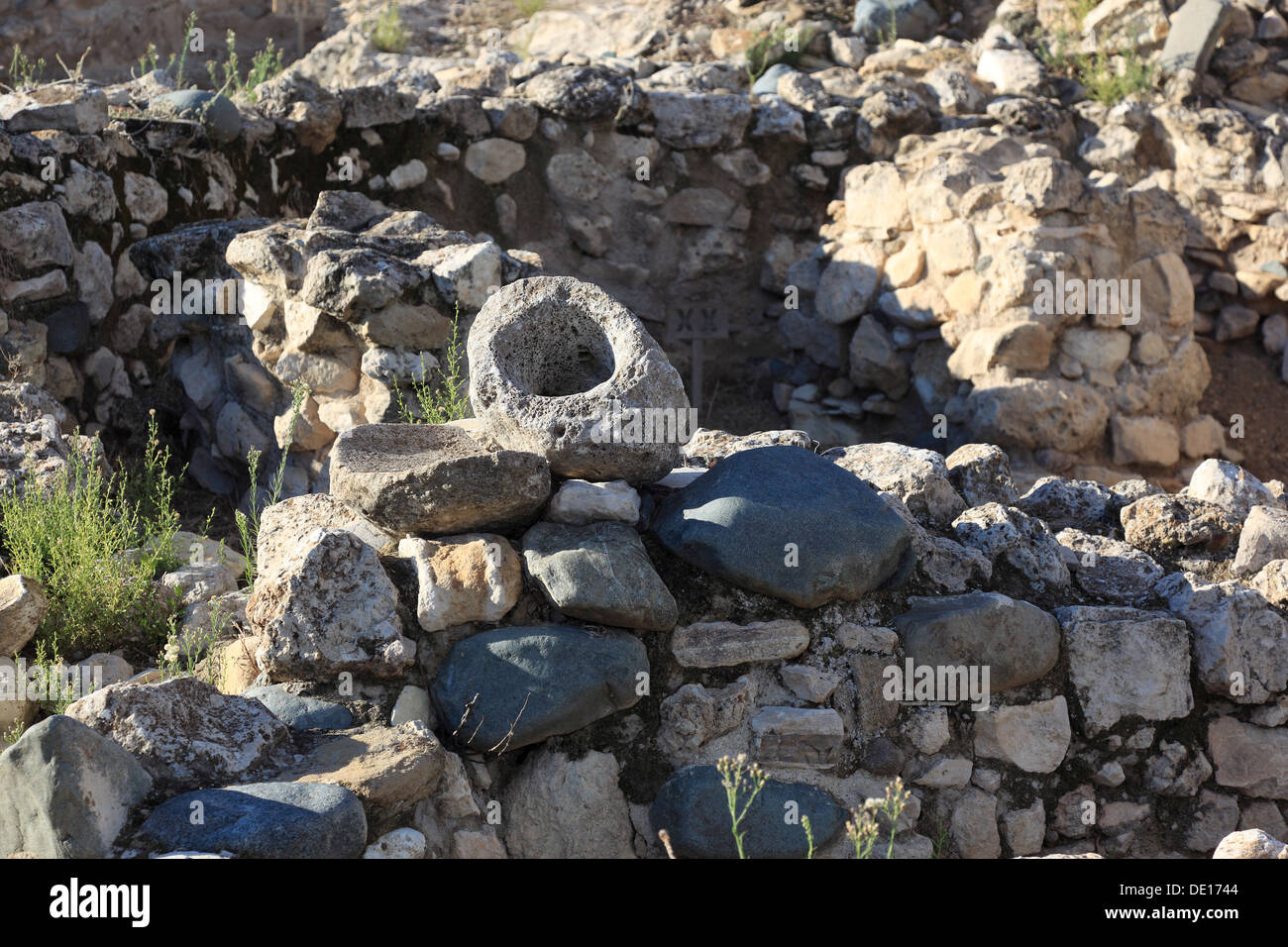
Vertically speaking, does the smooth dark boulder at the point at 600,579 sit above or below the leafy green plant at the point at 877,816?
above

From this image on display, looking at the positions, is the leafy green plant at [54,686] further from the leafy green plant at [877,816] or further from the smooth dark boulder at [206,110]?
the smooth dark boulder at [206,110]

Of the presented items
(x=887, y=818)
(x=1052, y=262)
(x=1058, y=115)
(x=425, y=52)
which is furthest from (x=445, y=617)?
(x=425, y=52)

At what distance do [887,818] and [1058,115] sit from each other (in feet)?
20.2

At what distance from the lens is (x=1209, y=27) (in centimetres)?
841

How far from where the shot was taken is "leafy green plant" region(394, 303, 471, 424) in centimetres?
455

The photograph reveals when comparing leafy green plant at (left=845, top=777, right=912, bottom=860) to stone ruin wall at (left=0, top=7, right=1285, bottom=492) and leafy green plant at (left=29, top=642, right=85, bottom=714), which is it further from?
stone ruin wall at (left=0, top=7, right=1285, bottom=492)

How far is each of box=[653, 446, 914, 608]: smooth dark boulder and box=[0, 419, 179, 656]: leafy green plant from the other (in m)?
1.73

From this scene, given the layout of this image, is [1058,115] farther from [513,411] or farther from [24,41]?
[24,41]

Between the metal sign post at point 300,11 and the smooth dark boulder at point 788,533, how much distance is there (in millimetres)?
8330

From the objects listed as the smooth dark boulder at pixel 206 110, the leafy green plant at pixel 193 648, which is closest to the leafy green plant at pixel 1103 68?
the smooth dark boulder at pixel 206 110

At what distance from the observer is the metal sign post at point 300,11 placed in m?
10.5

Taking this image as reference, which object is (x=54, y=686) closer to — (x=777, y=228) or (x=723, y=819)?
(x=723, y=819)

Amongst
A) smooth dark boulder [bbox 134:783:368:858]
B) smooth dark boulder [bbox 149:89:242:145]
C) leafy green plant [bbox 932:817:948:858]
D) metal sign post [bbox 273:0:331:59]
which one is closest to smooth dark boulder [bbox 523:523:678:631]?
smooth dark boulder [bbox 134:783:368:858]

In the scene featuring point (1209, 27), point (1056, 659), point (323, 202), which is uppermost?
point (1209, 27)
